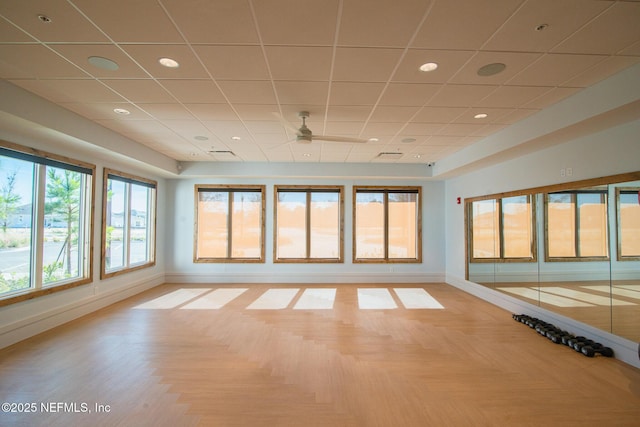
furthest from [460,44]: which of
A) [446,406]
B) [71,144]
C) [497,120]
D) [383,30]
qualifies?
[71,144]

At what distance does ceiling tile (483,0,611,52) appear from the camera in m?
1.92

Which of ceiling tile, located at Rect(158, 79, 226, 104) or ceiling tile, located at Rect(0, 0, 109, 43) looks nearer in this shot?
ceiling tile, located at Rect(0, 0, 109, 43)

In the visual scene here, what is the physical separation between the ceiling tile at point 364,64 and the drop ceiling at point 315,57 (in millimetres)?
17

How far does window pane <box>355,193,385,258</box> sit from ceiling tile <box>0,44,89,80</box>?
5964 mm

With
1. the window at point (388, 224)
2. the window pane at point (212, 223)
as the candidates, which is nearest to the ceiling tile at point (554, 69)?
the window at point (388, 224)

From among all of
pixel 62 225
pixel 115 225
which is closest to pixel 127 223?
pixel 115 225

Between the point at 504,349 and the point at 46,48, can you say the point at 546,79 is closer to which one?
the point at 504,349

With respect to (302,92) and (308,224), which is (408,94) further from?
(308,224)

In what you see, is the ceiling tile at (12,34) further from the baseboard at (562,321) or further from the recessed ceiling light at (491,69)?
the baseboard at (562,321)

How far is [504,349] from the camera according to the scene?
3.52m

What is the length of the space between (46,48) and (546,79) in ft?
15.7

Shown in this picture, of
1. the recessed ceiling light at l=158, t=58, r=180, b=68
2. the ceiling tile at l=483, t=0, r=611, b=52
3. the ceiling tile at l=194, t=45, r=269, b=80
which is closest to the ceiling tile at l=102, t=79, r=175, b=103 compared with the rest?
the recessed ceiling light at l=158, t=58, r=180, b=68

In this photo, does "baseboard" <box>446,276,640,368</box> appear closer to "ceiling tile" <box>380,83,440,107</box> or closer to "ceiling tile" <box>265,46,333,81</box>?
"ceiling tile" <box>380,83,440,107</box>

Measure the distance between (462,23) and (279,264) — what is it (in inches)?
246
